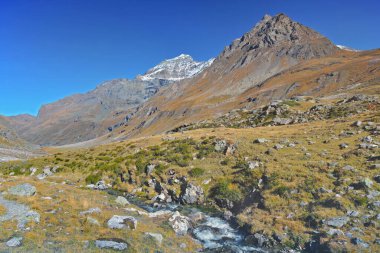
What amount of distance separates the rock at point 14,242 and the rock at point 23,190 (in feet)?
33.0

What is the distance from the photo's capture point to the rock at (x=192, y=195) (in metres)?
34.7

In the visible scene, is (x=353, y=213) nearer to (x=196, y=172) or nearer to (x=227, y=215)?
(x=227, y=215)

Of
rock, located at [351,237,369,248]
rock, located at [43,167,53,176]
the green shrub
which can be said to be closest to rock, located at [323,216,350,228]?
rock, located at [351,237,369,248]

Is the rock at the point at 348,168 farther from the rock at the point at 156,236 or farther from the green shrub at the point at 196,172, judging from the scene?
the rock at the point at 156,236

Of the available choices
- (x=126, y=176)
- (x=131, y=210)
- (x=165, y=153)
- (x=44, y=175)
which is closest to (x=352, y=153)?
(x=131, y=210)

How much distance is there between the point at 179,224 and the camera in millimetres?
26312

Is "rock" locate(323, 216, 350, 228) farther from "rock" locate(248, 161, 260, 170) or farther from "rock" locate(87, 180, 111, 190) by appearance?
"rock" locate(87, 180, 111, 190)

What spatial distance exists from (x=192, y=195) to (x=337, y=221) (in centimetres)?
1662

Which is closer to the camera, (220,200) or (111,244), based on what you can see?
(111,244)

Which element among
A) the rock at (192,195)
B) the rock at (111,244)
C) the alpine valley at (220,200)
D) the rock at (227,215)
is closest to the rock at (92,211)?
the alpine valley at (220,200)

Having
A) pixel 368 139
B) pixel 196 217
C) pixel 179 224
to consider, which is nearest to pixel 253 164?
pixel 196 217

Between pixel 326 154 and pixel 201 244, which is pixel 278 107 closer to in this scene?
pixel 326 154

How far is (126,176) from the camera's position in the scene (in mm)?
46562

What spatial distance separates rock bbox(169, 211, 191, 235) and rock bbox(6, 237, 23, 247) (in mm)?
11676
